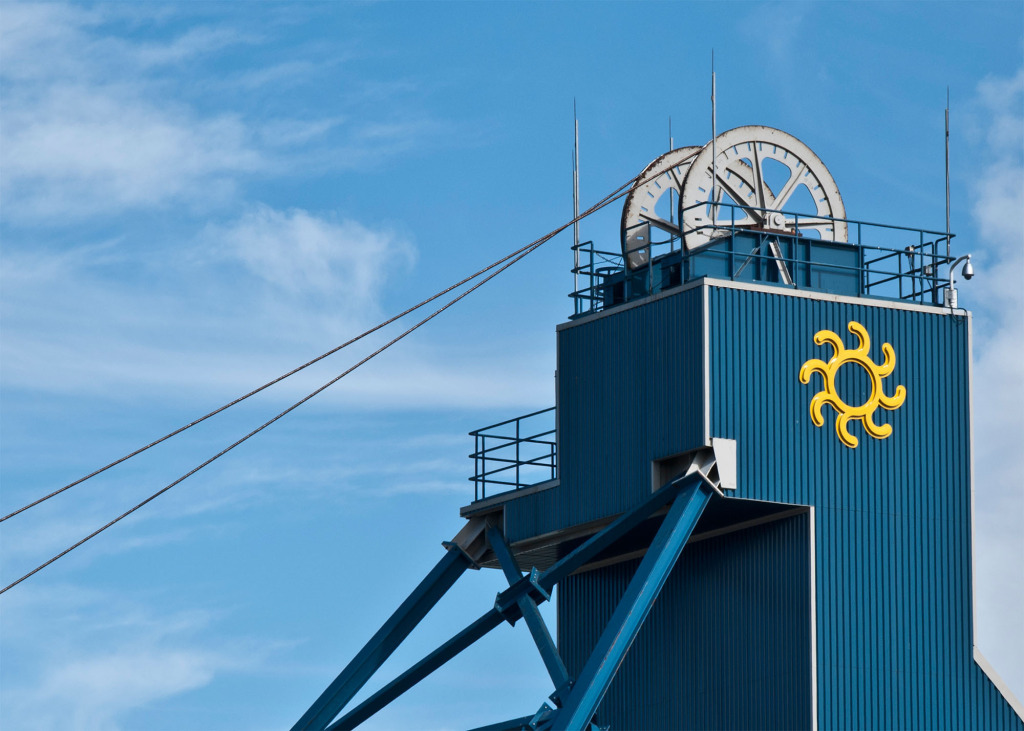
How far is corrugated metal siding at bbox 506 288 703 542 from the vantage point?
55.7 m

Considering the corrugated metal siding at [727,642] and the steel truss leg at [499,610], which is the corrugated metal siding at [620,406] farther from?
the corrugated metal siding at [727,642]

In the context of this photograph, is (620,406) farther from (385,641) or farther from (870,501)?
(385,641)

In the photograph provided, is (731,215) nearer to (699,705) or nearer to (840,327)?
(840,327)

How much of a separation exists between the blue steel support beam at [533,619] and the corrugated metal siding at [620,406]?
645 millimetres

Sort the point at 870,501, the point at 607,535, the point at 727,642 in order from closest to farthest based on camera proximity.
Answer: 1. the point at 870,501
2. the point at 727,642
3. the point at 607,535

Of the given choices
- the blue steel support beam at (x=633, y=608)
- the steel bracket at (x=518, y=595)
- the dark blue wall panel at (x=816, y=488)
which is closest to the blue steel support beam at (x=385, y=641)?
the steel bracket at (x=518, y=595)

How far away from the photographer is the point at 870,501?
5603cm

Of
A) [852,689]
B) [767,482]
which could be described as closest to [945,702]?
[852,689]

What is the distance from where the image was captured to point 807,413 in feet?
184

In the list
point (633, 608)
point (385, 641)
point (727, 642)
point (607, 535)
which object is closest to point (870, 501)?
point (727, 642)

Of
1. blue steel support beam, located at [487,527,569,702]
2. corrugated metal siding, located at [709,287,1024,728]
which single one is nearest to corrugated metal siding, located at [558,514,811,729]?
corrugated metal siding, located at [709,287,1024,728]

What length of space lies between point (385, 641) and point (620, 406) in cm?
932

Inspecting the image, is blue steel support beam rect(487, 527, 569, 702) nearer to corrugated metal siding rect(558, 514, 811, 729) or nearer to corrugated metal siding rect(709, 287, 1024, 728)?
corrugated metal siding rect(558, 514, 811, 729)

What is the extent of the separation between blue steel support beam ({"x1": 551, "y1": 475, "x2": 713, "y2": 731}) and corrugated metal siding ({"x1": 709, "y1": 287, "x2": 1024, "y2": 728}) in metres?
1.12
